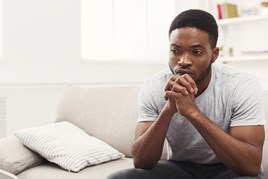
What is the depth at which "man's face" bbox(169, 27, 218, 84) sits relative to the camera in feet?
4.64

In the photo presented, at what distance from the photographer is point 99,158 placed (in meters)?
1.94

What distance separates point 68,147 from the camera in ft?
6.41

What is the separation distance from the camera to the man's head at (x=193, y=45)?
1.42m

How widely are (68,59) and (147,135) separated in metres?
2.52

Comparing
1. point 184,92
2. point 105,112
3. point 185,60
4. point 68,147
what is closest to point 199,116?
point 184,92

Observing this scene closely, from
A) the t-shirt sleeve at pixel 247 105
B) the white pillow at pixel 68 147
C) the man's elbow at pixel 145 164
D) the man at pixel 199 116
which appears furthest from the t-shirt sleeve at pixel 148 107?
the white pillow at pixel 68 147

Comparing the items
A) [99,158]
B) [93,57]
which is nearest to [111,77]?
[93,57]

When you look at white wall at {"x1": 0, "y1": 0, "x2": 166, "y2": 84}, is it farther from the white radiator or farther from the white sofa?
the white sofa

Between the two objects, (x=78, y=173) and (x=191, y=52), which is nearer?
(x=191, y=52)

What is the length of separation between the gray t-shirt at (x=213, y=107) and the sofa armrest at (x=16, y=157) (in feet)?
2.33

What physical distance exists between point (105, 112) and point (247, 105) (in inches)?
38.7

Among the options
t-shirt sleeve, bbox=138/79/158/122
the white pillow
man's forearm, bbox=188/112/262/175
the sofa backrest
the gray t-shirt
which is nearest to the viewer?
man's forearm, bbox=188/112/262/175

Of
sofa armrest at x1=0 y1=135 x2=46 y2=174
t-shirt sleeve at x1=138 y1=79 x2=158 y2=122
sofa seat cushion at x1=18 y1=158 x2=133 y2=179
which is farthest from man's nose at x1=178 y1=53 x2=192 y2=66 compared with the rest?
sofa armrest at x1=0 y1=135 x2=46 y2=174

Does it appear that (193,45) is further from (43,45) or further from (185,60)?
(43,45)
